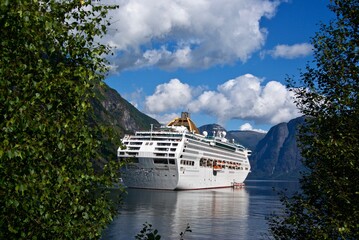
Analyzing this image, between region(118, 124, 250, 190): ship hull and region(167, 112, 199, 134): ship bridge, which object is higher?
region(167, 112, 199, 134): ship bridge

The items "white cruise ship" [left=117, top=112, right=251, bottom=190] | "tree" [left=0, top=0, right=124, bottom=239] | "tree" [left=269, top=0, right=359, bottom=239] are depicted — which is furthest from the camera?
"white cruise ship" [left=117, top=112, right=251, bottom=190]

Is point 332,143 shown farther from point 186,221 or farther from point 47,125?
point 186,221

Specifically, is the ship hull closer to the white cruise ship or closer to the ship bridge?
the white cruise ship

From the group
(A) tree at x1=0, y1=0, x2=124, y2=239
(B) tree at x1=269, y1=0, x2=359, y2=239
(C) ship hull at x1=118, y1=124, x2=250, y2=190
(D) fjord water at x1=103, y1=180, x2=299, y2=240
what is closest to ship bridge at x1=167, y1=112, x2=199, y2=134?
(C) ship hull at x1=118, y1=124, x2=250, y2=190

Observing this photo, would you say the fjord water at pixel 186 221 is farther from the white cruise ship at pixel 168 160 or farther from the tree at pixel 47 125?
the white cruise ship at pixel 168 160

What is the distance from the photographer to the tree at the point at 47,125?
8.99 meters

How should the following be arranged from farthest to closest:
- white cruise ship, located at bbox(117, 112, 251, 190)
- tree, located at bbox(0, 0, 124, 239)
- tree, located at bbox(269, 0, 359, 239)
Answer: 1. white cruise ship, located at bbox(117, 112, 251, 190)
2. tree, located at bbox(269, 0, 359, 239)
3. tree, located at bbox(0, 0, 124, 239)

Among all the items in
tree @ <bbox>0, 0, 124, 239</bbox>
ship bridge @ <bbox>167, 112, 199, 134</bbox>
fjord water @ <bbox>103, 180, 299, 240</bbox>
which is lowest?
fjord water @ <bbox>103, 180, 299, 240</bbox>

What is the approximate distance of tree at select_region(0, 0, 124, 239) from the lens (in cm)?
899

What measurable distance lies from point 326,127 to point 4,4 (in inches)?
463

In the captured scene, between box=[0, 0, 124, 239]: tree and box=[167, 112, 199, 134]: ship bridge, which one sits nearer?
box=[0, 0, 124, 239]: tree

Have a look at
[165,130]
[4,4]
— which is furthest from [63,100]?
[165,130]

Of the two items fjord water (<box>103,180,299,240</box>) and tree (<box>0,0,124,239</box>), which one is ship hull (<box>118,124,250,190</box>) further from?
tree (<box>0,0,124,239</box>)

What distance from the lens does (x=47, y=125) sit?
9.53m
